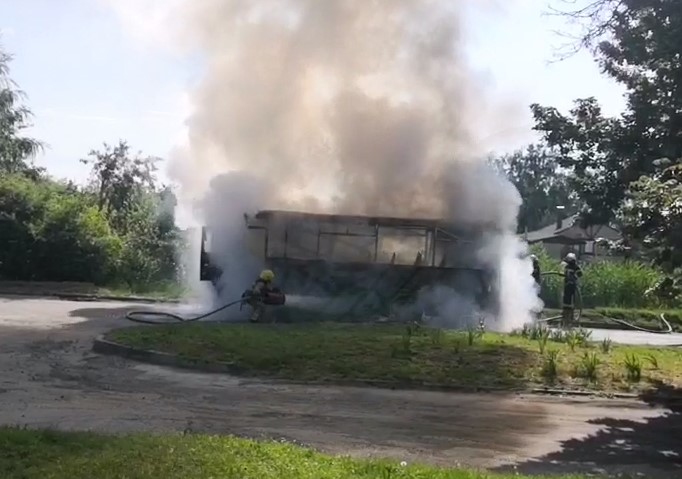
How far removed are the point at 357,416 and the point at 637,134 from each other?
10365 mm

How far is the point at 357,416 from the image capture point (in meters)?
9.66

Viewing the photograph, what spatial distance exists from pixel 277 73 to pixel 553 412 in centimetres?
1328

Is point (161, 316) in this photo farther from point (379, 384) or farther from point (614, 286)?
point (614, 286)

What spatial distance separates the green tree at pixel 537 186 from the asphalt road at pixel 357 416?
70580 mm

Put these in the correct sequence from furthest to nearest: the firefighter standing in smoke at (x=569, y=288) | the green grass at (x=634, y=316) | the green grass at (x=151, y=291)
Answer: the green grass at (x=151, y=291) → the green grass at (x=634, y=316) → the firefighter standing in smoke at (x=569, y=288)

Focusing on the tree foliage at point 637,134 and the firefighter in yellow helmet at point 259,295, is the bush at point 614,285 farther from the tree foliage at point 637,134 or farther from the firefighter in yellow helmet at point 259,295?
the firefighter in yellow helmet at point 259,295

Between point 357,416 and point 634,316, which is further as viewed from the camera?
point 634,316

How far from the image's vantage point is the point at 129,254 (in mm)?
30562

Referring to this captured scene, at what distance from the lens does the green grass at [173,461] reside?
5.66m

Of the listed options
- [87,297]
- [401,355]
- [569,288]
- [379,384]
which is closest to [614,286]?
[569,288]

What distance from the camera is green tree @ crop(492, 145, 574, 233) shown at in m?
84.2

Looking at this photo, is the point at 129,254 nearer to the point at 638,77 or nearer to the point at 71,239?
the point at 71,239

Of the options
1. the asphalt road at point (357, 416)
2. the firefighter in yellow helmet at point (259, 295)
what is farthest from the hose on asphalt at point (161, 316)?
the asphalt road at point (357, 416)

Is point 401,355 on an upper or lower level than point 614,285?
lower
